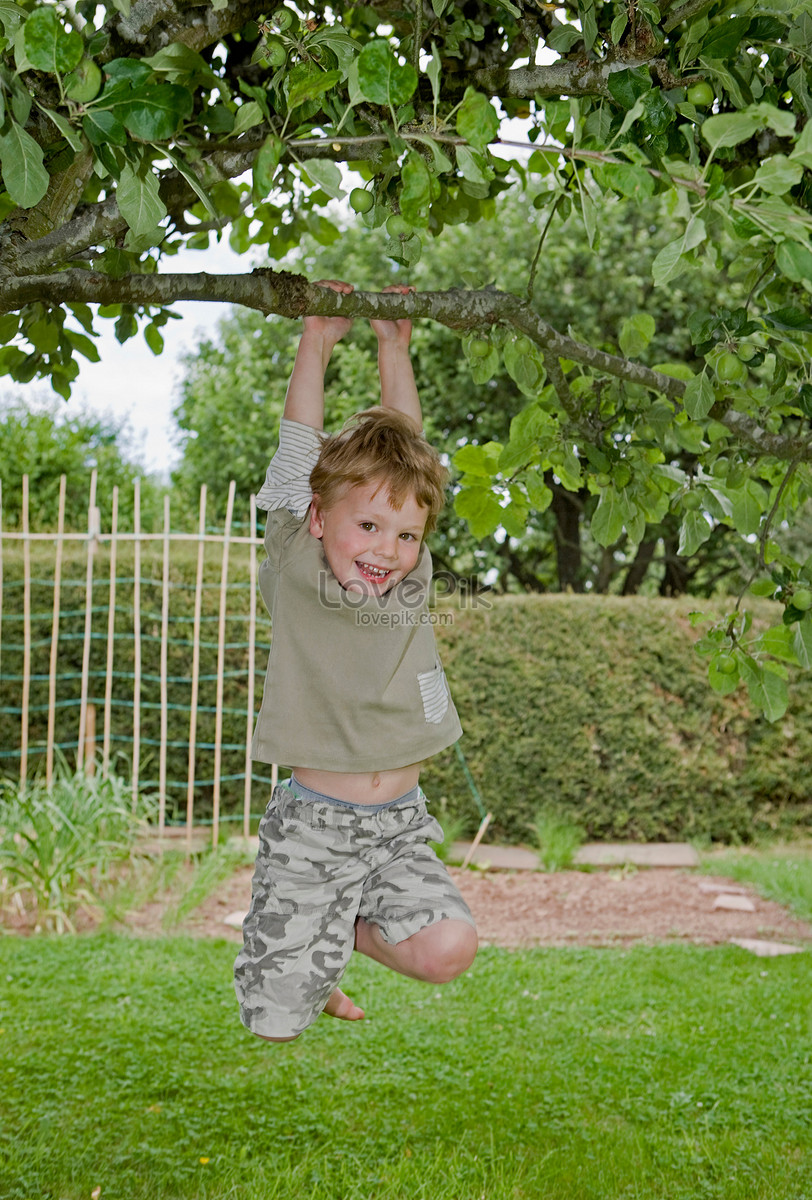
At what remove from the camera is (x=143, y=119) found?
130 centimetres

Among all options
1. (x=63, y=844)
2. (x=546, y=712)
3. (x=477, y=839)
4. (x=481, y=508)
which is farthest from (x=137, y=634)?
(x=481, y=508)

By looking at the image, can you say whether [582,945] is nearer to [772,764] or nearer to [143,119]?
[772,764]

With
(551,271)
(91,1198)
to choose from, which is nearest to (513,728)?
(91,1198)

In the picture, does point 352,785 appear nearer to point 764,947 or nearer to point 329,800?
point 329,800

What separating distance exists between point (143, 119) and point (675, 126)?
2.73 feet

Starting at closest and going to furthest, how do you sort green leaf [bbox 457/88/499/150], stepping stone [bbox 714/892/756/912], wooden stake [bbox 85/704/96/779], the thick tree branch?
green leaf [bbox 457/88/499/150] → the thick tree branch → stepping stone [bbox 714/892/756/912] → wooden stake [bbox 85/704/96/779]

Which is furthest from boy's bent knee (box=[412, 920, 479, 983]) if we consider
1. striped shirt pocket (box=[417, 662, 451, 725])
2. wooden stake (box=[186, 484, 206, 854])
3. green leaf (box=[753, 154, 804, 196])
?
wooden stake (box=[186, 484, 206, 854])

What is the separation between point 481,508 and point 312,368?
1.94 ft

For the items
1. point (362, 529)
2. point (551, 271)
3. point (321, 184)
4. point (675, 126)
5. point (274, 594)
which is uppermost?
point (551, 271)

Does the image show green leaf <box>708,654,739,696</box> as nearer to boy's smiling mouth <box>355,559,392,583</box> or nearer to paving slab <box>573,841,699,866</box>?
boy's smiling mouth <box>355,559,392,583</box>

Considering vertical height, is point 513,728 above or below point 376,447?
below

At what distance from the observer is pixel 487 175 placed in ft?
4.86

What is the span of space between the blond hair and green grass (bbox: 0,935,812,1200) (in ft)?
5.85

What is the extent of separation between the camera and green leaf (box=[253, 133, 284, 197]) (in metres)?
1.52
